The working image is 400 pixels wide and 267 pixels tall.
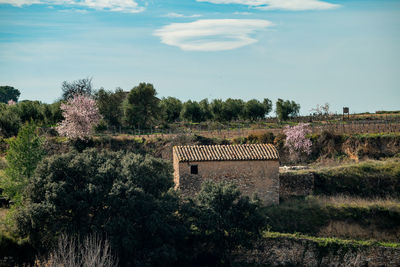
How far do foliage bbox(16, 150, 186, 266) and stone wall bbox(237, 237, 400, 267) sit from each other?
15.1 feet

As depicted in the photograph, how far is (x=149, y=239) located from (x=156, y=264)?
147 cm

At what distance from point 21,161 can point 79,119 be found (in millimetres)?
14347

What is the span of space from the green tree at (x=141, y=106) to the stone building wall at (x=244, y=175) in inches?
850

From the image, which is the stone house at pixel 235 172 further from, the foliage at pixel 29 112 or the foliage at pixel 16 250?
the foliage at pixel 29 112

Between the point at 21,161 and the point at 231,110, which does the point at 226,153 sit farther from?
the point at 231,110

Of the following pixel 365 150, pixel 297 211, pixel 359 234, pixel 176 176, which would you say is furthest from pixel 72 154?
pixel 365 150

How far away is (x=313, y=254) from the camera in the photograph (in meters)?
24.7

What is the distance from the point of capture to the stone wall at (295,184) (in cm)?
3041

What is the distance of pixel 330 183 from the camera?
31.3m

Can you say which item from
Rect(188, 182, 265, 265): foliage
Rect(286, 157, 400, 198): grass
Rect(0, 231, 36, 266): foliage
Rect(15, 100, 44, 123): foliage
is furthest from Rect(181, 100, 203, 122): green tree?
Rect(0, 231, 36, 266): foliage

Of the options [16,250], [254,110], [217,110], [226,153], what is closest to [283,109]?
[254,110]

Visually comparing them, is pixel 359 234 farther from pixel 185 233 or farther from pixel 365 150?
pixel 365 150

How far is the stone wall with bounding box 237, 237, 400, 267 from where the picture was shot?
2430cm

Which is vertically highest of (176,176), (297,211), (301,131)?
(301,131)
